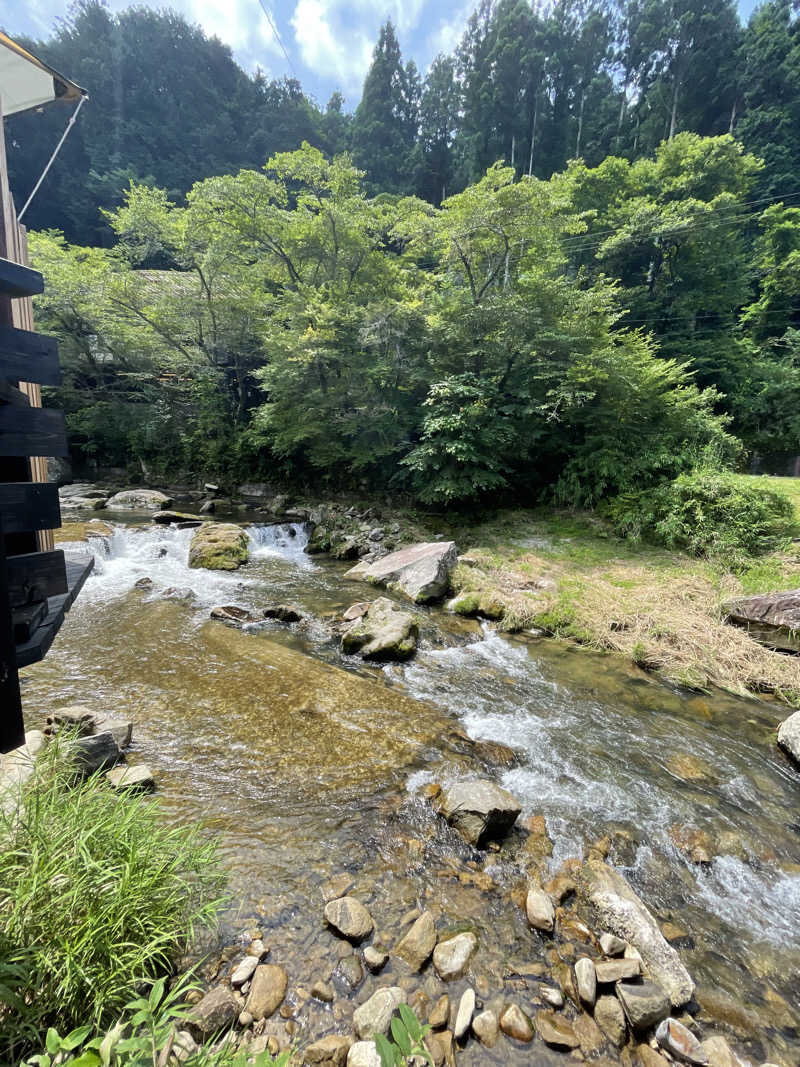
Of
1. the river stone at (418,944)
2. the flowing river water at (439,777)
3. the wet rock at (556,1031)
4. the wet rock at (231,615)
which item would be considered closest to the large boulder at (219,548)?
the wet rock at (231,615)

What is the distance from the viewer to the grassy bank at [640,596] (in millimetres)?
5160

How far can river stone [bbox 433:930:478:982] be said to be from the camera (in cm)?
210

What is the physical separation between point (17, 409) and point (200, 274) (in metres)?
15.2

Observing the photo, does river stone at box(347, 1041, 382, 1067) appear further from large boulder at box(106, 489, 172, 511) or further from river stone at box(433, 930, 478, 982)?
large boulder at box(106, 489, 172, 511)

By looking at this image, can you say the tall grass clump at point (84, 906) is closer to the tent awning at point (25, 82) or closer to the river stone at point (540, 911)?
the river stone at point (540, 911)

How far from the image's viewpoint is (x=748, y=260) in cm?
1956

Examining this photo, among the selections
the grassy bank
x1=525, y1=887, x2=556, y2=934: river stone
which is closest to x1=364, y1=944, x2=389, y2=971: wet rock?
x1=525, y1=887, x2=556, y2=934: river stone

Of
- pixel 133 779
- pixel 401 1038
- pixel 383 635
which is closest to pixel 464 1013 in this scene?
pixel 401 1038

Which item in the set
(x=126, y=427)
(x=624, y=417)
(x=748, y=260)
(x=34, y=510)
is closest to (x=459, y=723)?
(x=34, y=510)

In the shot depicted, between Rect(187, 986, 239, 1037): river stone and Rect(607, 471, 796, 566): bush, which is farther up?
Rect(607, 471, 796, 566): bush

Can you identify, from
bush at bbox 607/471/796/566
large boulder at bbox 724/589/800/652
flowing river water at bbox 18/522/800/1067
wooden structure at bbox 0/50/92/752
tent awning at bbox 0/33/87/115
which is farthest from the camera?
bush at bbox 607/471/796/566

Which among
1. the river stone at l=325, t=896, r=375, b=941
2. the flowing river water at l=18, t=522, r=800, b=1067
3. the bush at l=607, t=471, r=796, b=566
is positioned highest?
the bush at l=607, t=471, r=796, b=566

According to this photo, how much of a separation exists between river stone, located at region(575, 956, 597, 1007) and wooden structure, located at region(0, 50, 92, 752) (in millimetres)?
2670

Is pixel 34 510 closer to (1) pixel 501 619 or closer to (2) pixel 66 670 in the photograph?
(2) pixel 66 670
